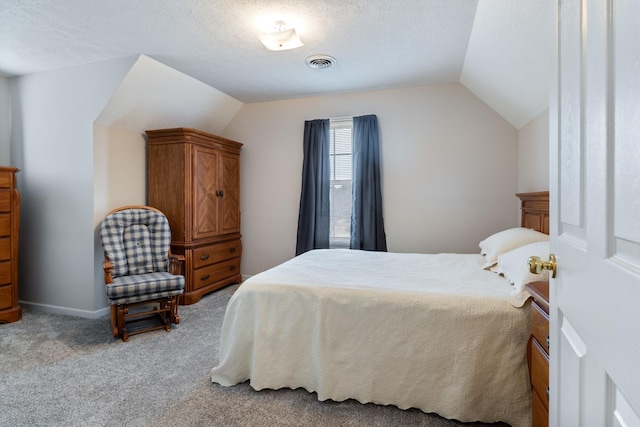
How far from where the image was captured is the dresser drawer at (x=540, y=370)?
1.25 m

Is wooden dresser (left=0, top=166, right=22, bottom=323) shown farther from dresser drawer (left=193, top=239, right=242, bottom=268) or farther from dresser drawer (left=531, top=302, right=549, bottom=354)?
dresser drawer (left=531, top=302, right=549, bottom=354)

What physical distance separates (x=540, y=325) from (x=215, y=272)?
353 centimetres

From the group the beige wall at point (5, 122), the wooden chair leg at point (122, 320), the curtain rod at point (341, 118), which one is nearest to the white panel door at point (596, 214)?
the wooden chair leg at point (122, 320)

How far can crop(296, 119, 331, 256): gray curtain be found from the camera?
13.5 feet

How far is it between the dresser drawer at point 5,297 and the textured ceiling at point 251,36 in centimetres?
219

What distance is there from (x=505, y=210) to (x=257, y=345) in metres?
3.04

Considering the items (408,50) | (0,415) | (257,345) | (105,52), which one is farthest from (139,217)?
(408,50)

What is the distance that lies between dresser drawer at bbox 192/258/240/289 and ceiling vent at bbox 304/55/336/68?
2.58m

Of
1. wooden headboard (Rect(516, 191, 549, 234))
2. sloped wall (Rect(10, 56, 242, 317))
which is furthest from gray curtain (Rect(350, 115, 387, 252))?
sloped wall (Rect(10, 56, 242, 317))

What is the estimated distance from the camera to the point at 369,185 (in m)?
3.89

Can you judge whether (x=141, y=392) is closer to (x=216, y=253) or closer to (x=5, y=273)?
(x=216, y=253)

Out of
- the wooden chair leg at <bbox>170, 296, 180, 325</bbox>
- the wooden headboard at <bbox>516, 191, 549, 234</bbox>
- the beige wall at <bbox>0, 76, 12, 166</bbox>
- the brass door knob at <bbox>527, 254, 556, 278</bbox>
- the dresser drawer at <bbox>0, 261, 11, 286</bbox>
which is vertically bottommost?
the wooden chair leg at <bbox>170, 296, 180, 325</bbox>

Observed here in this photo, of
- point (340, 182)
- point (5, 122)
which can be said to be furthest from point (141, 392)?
point (5, 122)

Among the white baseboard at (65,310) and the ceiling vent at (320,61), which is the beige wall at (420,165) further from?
the white baseboard at (65,310)
